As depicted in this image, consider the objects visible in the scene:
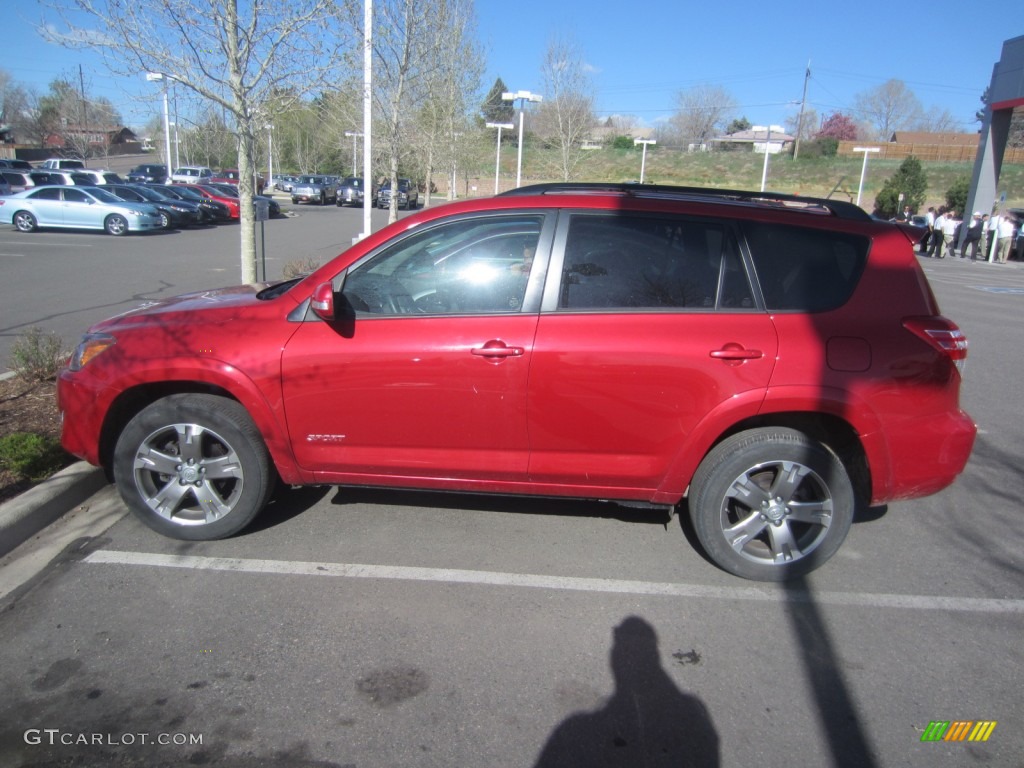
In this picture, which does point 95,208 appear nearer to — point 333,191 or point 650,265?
point 650,265

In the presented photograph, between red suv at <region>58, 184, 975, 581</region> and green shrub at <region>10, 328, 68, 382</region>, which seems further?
green shrub at <region>10, 328, 68, 382</region>

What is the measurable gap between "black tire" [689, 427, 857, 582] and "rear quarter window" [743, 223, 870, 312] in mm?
677

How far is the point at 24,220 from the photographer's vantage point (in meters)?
23.7

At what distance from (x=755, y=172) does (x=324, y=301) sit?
62.9m

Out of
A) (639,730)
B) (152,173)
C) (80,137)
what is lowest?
(639,730)

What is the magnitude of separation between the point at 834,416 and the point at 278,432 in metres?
2.84

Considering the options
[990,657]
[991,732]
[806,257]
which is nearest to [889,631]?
[990,657]

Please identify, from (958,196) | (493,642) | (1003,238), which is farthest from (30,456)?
(958,196)

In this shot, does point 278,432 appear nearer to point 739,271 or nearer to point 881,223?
point 739,271

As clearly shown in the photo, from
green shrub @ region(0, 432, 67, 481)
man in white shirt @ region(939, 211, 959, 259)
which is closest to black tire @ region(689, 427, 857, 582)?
green shrub @ region(0, 432, 67, 481)

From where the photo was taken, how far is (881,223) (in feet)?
12.8

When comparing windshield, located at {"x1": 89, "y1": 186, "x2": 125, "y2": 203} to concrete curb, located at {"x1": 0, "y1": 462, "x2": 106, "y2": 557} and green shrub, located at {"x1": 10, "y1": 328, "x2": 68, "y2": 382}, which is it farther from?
concrete curb, located at {"x1": 0, "y1": 462, "x2": 106, "y2": 557}

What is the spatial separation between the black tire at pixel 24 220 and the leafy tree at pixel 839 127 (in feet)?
285

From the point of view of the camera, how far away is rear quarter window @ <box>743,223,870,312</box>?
375 centimetres
